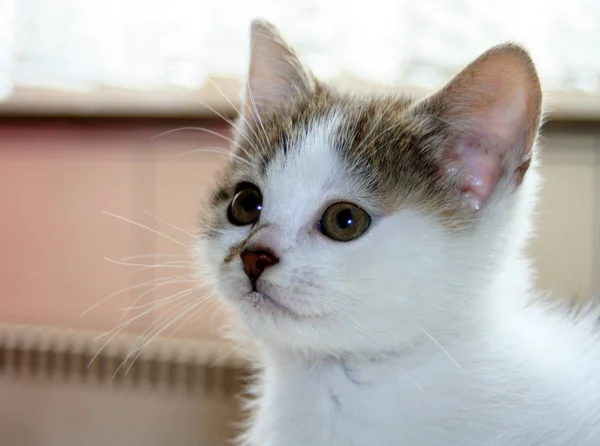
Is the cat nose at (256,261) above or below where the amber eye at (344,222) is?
below

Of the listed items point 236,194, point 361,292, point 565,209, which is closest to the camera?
point 361,292

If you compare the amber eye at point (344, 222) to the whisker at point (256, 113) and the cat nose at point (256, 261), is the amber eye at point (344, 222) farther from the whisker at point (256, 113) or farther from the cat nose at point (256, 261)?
the whisker at point (256, 113)

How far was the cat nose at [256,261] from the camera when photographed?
828 mm

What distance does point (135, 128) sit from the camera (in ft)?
6.12

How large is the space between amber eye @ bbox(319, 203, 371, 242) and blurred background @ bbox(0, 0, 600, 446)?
783 millimetres

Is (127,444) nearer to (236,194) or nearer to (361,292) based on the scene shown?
(236,194)

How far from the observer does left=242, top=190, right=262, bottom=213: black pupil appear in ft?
3.17

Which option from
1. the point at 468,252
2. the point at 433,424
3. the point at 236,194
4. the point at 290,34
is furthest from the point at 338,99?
the point at 290,34

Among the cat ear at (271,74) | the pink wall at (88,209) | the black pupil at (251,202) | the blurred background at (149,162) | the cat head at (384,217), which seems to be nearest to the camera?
the cat head at (384,217)

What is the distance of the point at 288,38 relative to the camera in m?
1.78

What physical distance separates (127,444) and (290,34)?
1.17 meters

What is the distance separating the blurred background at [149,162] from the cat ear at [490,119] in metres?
0.76

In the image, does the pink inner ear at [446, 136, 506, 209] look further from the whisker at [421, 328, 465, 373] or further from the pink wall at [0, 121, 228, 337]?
the pink wall at [0, 121, 228, 337]

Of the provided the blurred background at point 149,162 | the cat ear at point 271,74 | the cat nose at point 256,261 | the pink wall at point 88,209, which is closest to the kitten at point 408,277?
the cat nose at point 256,261
